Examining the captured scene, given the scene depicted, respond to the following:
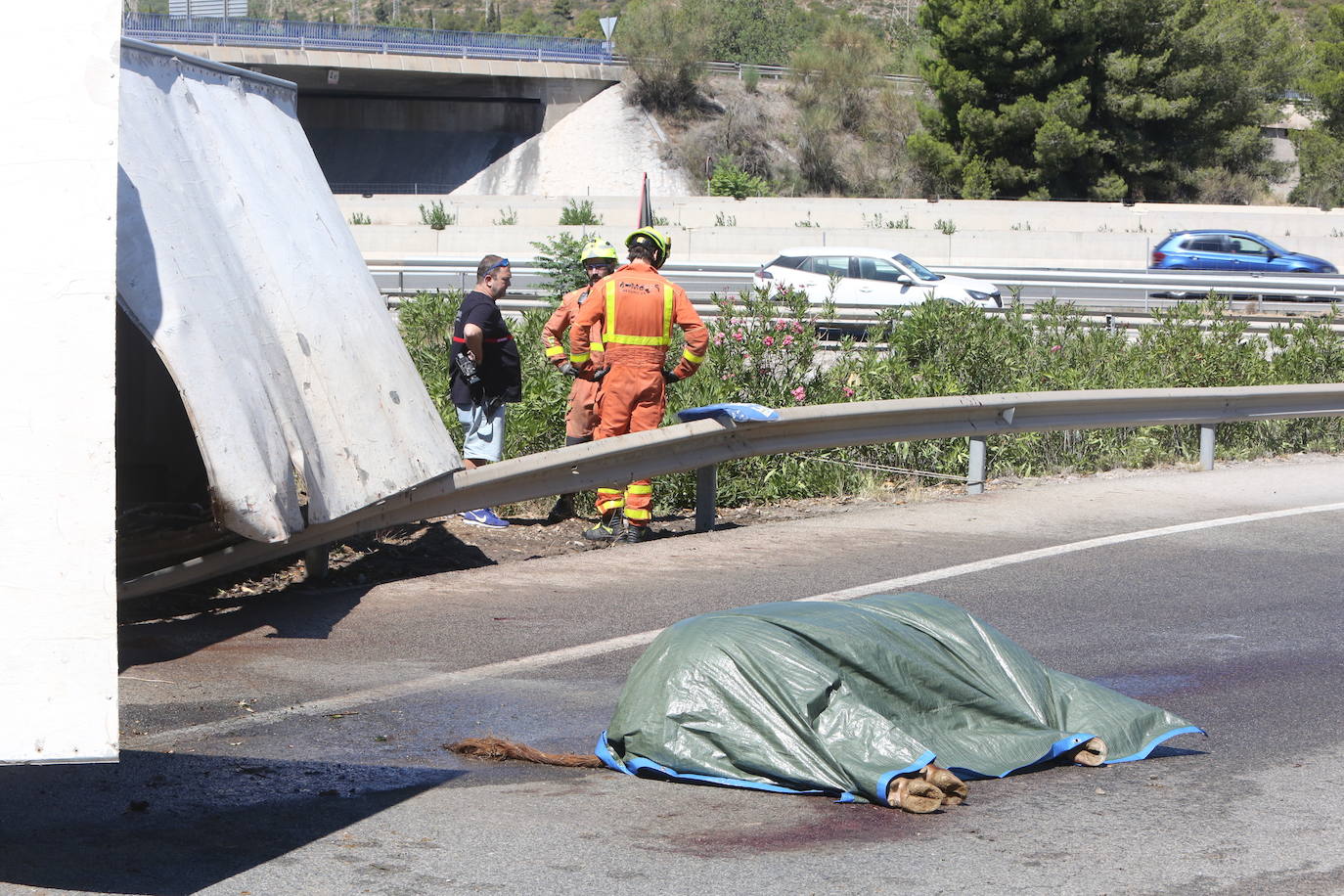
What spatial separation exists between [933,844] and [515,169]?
60.4m

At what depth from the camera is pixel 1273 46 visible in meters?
55.9

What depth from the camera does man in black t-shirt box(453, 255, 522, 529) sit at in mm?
9523

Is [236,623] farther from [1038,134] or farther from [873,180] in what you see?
[873,180]

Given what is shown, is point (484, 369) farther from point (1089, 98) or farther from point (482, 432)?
point (1089, 98)

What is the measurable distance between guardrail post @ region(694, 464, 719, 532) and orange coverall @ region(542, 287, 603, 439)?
82 cm

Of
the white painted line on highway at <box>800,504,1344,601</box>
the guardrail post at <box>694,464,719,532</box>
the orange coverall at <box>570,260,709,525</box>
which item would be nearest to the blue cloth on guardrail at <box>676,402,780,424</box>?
the orange coverall at <box>570,260,709,525</box>

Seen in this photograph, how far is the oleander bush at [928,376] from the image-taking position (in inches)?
423

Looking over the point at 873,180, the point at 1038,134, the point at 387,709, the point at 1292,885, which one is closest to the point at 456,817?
the point at 387,709

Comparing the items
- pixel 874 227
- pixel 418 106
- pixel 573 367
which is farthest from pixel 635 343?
pixel 418 106

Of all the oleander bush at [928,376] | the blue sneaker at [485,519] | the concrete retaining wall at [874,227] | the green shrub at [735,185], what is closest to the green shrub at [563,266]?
the oleander bush at [928,376]

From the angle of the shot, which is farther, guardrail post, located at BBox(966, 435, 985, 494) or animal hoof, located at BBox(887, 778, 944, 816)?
guardrail post, located at BBox(966, 435, 985, 494)

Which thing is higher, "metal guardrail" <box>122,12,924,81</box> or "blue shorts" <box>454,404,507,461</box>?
"metal guardrail" <box>122,12,924,81</box>

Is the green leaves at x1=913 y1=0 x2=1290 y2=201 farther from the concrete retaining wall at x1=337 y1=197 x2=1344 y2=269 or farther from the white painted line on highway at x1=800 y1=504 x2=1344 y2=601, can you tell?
the white painted line on highway at x1=800 y1=504 x2=1344 y2=601

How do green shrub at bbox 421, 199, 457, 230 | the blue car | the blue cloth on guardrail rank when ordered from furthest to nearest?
green shrub at bbox 421, 199, 457, 230 < the blue car < the blue cloth on guardrail
